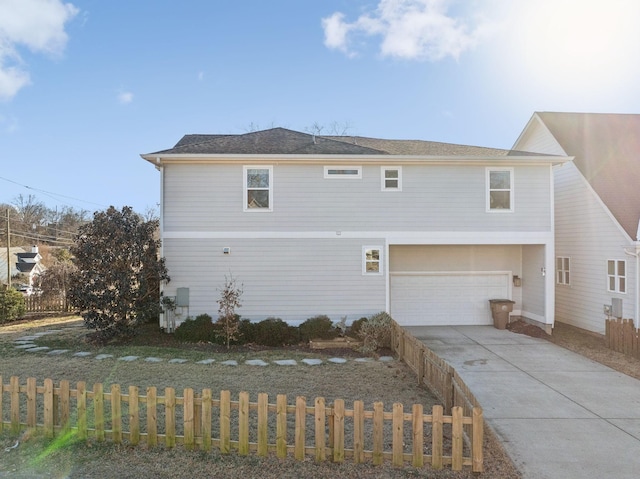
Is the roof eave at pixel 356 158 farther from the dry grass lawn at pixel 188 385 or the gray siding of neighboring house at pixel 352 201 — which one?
the dry grass lawn at pixel 188 385

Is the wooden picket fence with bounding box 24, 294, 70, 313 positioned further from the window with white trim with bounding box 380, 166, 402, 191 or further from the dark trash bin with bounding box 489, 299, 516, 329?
the dark trash bin with bounding box 489, 299, 516, 329

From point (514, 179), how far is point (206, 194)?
30.9ft

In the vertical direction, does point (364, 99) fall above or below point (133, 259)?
above

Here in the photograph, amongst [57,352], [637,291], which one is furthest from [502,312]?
[57,352]

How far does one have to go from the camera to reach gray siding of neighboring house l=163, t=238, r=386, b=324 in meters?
11.5

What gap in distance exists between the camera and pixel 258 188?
1169 centimetres


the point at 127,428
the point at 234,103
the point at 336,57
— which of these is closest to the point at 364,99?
the point at 336,57

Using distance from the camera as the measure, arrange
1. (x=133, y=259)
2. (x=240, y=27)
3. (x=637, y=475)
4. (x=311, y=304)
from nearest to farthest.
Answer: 1. (x=637, y=475)
2. (x=133, y=259)
3. (x=311, y=304)
4. (x=240, y=27)

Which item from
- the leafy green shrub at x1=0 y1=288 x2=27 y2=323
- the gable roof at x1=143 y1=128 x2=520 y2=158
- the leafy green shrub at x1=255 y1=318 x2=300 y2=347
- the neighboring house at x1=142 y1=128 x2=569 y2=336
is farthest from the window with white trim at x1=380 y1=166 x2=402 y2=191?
the leafy green shrub at x1=0 y1=288 x2=27 y2=323

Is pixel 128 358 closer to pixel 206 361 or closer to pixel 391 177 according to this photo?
pixel 206 361

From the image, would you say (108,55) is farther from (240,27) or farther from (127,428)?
(127,428)

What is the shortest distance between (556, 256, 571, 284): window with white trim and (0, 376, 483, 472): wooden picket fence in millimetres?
10814

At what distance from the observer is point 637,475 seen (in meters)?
4.20

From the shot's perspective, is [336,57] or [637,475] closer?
[637,475]
